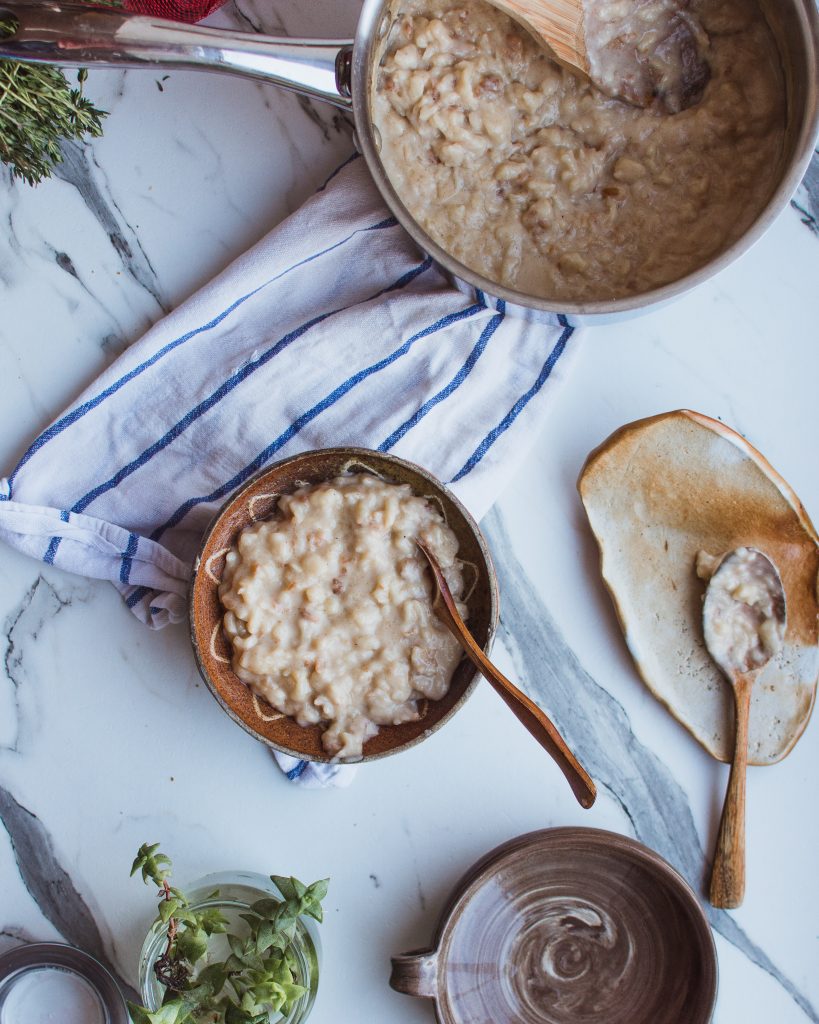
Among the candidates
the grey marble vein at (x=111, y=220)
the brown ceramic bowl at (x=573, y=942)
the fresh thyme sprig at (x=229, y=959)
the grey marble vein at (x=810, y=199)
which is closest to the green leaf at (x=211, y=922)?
the fresh thyme sprig at (x=229, y=959)

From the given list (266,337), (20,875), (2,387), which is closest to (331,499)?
(266,337)

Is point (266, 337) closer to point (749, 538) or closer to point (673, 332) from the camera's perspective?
point (673, 332)

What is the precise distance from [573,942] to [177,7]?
4.19 feet

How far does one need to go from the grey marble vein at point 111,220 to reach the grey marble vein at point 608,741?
550 mm

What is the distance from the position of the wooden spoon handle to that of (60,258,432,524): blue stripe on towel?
67 centimetres

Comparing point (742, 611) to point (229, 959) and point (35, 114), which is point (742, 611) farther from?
point (35, 114)

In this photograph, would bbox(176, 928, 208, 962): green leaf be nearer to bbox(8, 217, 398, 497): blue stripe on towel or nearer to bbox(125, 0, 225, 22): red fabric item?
bbox(8, 217, 398, 497): blue stripe on towel

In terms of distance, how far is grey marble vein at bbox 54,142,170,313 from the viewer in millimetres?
1417

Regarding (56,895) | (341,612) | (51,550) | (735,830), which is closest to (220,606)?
(341,612)

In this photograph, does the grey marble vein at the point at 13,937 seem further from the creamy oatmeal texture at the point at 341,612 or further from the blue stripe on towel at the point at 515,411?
the blue stripe on towel at the point at 515,411

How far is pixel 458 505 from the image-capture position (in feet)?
4.14

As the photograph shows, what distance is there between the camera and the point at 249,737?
1417mm

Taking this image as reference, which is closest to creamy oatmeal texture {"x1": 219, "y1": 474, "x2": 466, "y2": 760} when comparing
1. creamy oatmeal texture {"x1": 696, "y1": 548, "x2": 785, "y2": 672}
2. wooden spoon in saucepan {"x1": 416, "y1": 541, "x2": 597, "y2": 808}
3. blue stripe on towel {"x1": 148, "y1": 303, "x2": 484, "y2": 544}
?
wooden spoon in saucepan {"x1": 416, "y1": 541, "x2": 597, "y2": 808}

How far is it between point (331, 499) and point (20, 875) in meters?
0.66
